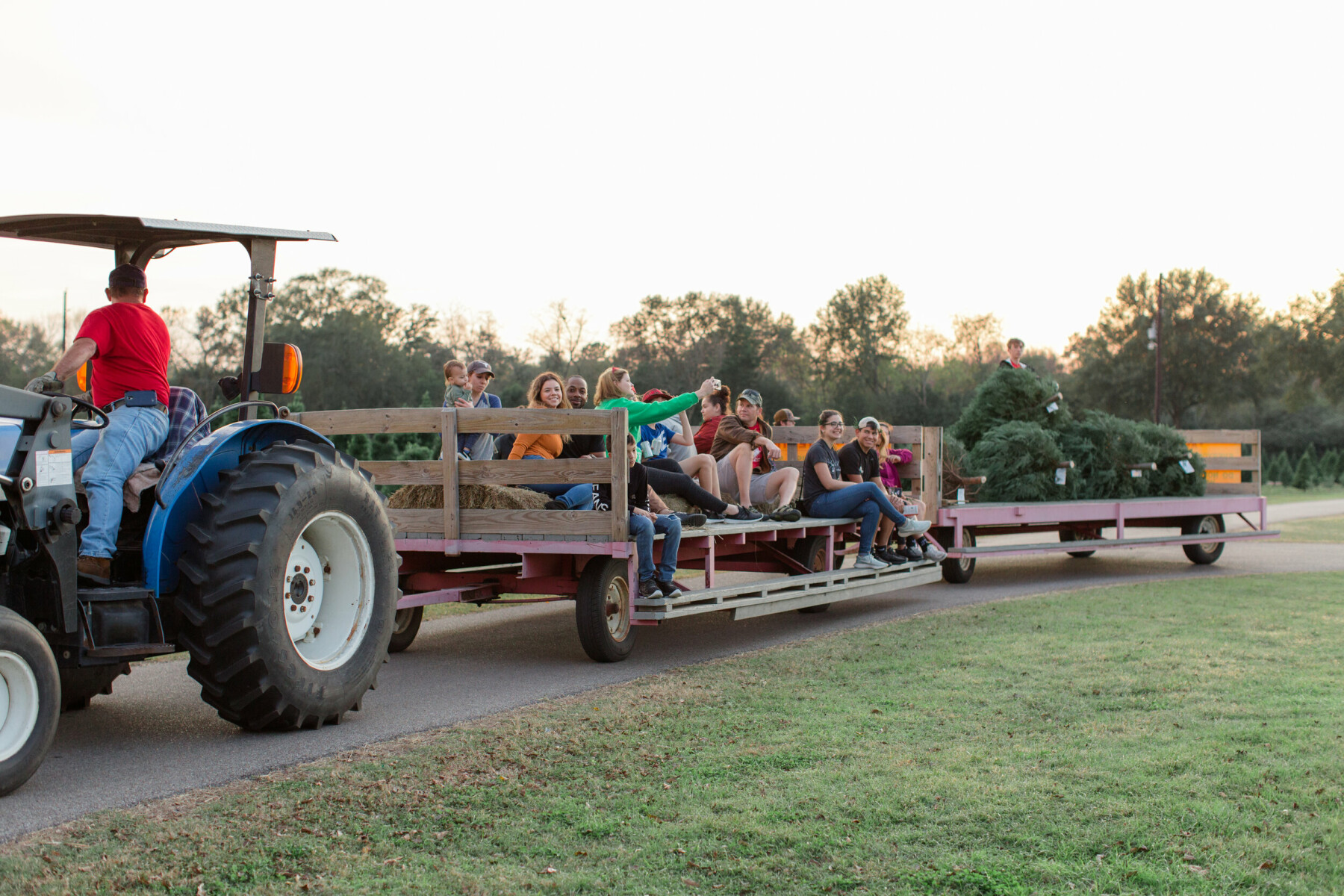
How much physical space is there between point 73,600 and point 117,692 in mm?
2363

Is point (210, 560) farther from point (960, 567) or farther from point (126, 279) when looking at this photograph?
point (960, 567)

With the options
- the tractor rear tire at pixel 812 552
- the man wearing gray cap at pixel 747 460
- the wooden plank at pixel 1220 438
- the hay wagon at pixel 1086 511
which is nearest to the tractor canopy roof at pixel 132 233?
the man wearing gray cap at pixel 747 460

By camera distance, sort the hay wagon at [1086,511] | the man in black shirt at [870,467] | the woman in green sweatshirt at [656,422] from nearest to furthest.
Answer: the woman in green sweatshirt at [656,422], the man in black shirt at [870,467], the hay wagon at [1086,511]

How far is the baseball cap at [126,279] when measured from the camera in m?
Answer: 5.30

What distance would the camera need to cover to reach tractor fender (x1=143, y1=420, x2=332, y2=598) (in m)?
5.18

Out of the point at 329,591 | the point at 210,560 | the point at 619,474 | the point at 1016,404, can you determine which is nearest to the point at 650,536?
the point at 619,474

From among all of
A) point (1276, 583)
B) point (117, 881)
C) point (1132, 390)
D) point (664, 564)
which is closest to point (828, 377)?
point (1132, 390)

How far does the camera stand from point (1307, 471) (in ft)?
161

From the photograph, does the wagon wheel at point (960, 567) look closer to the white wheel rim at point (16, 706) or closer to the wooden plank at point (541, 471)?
the wooden plank at point (541, 471)

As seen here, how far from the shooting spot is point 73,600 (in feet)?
15.7

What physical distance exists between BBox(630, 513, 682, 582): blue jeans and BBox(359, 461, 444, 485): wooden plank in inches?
54.7

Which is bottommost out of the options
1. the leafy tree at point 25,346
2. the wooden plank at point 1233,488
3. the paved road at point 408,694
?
the paved road at point 408,694

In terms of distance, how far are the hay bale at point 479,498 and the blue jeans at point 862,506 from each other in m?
3.36

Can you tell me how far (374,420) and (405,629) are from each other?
161 centimetres
